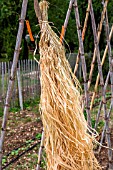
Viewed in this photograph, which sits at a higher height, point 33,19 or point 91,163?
point 33,19

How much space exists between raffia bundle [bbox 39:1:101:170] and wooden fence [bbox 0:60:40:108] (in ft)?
17.1

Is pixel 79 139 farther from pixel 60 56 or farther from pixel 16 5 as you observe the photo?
pixel 16 5

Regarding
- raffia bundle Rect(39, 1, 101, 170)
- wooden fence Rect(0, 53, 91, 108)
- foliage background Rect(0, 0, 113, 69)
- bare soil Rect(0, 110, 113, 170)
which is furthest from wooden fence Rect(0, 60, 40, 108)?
raffia bundle Rect(39, 1, 101, 170)

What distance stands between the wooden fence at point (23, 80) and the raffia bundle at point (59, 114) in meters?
5.20

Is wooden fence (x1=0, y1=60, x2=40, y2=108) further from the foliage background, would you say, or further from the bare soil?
the foliage background

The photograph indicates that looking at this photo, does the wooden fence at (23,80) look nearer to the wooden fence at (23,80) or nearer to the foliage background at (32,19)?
the wooden fence at (23,80)

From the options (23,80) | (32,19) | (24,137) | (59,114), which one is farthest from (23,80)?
(59,114)

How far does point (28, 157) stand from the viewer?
3.78m

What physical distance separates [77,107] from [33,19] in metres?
9.90

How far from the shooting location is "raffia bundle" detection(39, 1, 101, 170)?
108 centimetres

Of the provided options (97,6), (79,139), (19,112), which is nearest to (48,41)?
(79,139)

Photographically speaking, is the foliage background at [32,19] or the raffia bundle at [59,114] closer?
the raffia bundle at [59,114]

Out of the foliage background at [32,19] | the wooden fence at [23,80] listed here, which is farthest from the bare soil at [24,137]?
the foliage background at [32,19]

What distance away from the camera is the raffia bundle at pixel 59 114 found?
108cm
